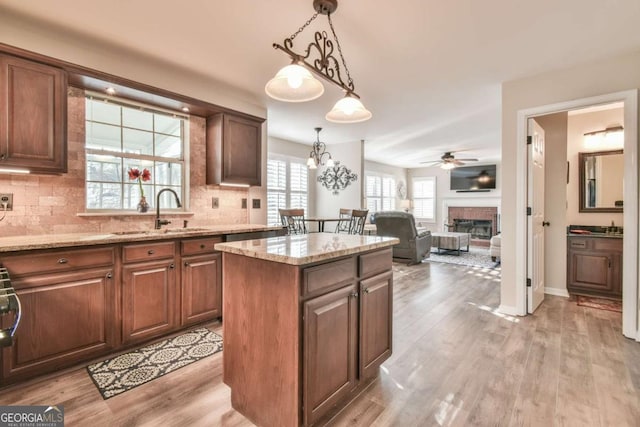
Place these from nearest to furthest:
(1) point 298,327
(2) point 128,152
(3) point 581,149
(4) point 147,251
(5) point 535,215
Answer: (1) point 298,327 → (4) point 147,251 → (2) point 128,152 → (5) point 535,215 → (3) point 581,149

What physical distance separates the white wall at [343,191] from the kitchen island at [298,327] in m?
4.74

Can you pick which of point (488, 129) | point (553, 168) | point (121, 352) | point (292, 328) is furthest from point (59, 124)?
point (488, 129)

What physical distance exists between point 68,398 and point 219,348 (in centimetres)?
96

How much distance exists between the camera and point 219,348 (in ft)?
8.16

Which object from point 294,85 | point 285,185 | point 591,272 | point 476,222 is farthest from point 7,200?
point 476,222

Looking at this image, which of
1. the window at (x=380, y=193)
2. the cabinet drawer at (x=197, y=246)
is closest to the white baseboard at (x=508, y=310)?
the cabinet drawer at (x=197, y=246)

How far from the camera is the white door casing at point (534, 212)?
3.23 meters

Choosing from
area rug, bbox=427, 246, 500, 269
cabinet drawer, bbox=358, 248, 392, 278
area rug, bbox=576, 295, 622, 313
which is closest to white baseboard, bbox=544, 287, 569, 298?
area rug, bbox=576, 295, 622, 313

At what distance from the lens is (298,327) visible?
4.65ft

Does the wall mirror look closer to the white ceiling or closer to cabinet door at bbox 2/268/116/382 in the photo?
the white ceiling

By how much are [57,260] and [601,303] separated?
545 cm

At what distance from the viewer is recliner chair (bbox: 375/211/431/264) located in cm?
567

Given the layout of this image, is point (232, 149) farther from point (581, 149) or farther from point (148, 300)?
point (581, 149)

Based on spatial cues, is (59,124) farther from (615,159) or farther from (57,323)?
(615,159)
